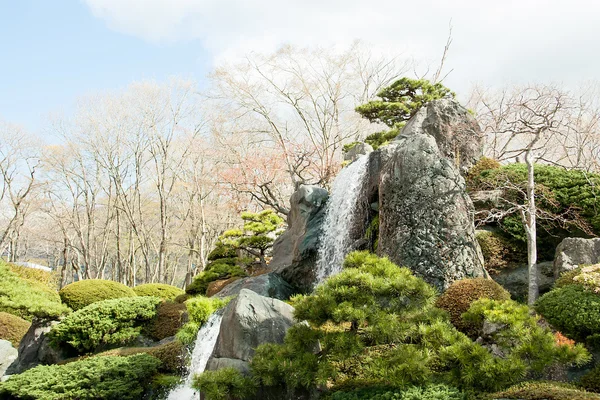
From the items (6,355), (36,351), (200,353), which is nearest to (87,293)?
(36,351)

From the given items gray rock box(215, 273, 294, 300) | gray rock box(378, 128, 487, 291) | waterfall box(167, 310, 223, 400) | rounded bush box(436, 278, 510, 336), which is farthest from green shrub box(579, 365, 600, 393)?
gray rock box(215, 273, 294, 300)

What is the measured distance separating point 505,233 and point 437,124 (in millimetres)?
3625

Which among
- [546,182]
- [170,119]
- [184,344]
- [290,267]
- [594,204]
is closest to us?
[184,344]

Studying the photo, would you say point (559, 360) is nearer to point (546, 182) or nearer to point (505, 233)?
point (505, 233)

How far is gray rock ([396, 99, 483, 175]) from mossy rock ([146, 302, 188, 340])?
7835 millimetres

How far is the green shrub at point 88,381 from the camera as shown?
25.5 ft

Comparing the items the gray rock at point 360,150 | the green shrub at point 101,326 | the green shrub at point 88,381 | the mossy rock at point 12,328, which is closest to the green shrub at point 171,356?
the green shrub at point 88,381

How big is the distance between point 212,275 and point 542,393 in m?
11.3

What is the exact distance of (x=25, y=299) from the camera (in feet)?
38.5

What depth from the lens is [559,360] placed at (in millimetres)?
5809

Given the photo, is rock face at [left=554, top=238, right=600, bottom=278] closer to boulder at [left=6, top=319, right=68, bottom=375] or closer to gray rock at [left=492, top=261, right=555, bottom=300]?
gray rock at [left=492, top=261, right=555, bottom=300]

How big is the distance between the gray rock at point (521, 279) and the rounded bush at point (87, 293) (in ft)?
34.5

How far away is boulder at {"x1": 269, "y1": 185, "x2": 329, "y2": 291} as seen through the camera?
1295 centimetres

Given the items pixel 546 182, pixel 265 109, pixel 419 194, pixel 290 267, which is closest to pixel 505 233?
pixel 546 182
